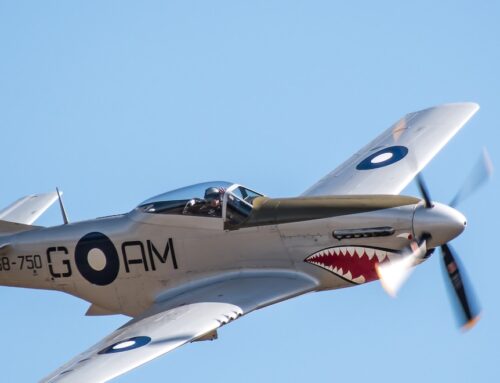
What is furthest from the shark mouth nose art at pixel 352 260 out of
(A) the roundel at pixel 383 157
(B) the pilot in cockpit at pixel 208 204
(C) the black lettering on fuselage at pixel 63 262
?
(C) the black lettering on fuselage at pixel 63 262

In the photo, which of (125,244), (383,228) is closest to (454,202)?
(383,228)

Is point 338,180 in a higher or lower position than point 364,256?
higher

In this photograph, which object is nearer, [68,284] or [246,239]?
[246,239]

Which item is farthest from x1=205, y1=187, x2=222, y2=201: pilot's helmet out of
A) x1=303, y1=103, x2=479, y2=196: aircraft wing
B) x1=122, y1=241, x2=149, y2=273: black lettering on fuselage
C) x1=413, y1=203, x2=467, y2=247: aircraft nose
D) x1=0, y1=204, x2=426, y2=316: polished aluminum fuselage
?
x1=413, y1=203, x2=467, y2=247: aircraft nose

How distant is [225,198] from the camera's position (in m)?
26.1

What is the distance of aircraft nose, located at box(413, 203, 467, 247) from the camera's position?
981 inches

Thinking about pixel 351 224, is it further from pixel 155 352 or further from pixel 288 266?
pixel 155 352

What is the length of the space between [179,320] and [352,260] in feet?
9.90

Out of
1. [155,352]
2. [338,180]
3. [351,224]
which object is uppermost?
[338,180]

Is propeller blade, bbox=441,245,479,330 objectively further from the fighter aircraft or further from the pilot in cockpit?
the pilot in cockpit

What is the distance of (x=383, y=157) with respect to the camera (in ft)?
96.6

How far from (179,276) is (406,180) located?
15.3 ft

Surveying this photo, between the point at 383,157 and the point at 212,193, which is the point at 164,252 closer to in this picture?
the point at 212,193

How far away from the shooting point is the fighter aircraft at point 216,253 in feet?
81.8
